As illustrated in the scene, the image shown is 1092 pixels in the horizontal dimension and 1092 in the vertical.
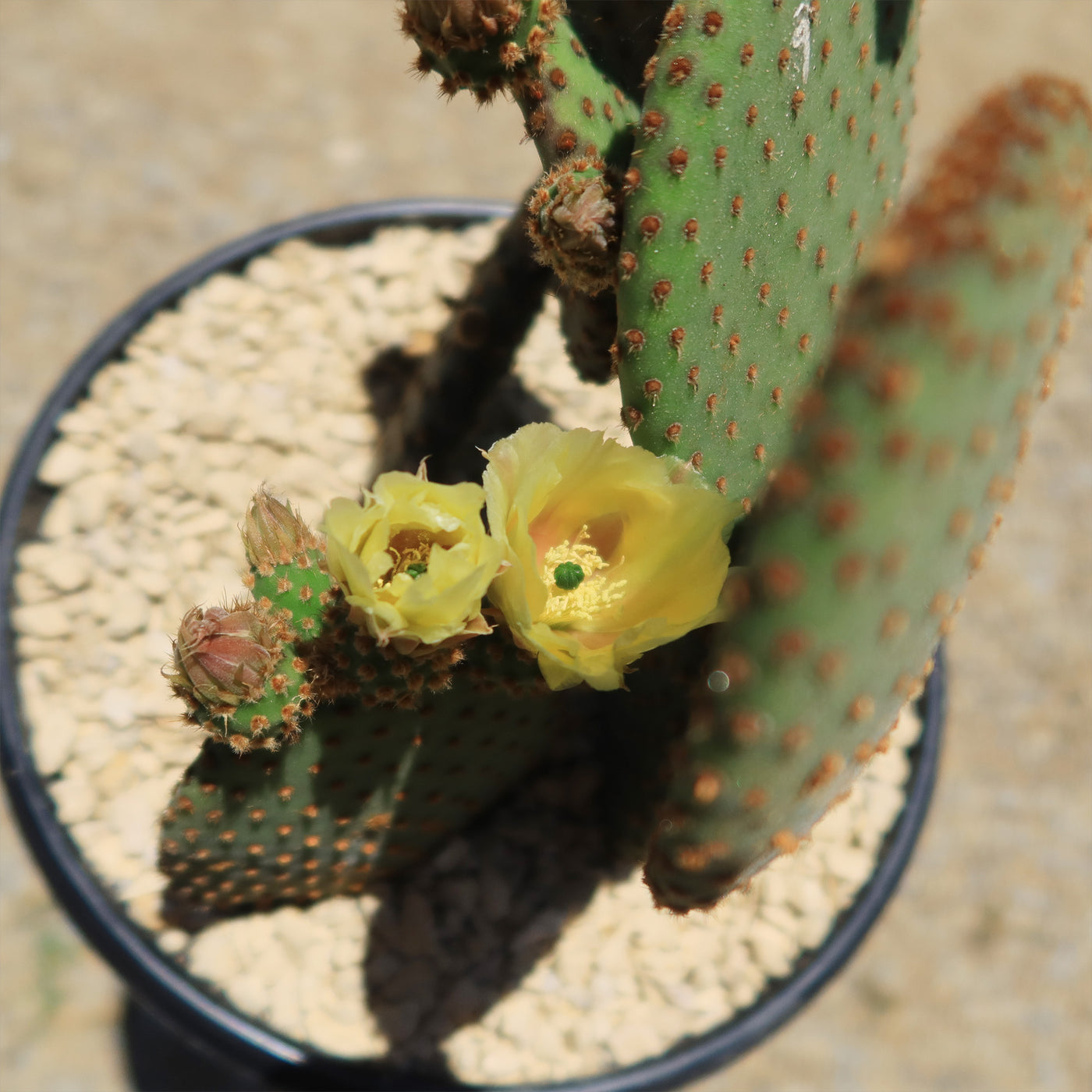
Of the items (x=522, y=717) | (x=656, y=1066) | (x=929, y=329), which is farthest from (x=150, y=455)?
(x=929, y=329)

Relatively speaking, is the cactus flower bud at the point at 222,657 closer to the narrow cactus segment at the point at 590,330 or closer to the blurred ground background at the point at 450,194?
the narrow cactus segment at the point at 590,330

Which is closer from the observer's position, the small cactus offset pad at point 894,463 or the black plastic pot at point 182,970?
the small cactus offset pad at point 894,463

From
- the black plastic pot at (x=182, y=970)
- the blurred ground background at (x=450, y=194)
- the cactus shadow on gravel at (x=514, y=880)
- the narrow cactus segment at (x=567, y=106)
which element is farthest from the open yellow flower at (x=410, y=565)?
the blurred ground background at (x=450, y=194)

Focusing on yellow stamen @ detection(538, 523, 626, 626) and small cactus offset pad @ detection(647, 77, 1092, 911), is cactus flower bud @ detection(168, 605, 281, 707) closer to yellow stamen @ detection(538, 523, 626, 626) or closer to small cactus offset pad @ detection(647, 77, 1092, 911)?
yellow stamen @ detection(538, 523, 626, 626)

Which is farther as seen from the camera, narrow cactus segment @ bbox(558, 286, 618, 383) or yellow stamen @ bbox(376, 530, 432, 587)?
narrow cactus segment @ bbox(558, 286, 618, 383)

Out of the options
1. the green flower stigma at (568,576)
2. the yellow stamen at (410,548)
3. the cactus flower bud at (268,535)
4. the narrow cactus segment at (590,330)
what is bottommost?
the cactus flower bud at (268,535)

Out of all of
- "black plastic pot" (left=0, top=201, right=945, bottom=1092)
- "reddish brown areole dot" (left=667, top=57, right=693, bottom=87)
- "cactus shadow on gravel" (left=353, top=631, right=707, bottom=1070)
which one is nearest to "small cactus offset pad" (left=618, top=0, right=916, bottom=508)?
"reddish brown areole dot" (left=667, top=57, right=693, bottom=87)

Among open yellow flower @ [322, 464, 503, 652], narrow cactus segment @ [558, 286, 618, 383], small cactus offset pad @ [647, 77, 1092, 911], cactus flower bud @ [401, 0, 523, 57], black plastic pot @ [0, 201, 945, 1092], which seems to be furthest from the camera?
black plastic pot @ [0, 201, 945, 1092]

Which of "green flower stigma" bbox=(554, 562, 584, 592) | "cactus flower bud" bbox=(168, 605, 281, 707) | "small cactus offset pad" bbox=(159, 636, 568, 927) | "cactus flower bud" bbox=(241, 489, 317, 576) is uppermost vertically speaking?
"green flower stigma" bbox=(554, 562, 584, 592)
